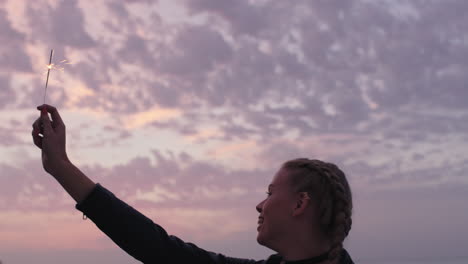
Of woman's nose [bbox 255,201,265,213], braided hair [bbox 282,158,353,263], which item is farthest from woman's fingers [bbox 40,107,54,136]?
braided hair [bbox 282,158,353,263]

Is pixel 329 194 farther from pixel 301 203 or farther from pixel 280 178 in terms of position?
pixel 280 178

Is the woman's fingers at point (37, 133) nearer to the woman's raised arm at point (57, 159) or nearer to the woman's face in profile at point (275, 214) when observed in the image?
the woman's raised arm at point (57, 159)

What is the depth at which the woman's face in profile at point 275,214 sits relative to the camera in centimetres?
473

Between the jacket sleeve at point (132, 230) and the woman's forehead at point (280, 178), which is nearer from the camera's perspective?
the jacket sleeve at point (132, 230)

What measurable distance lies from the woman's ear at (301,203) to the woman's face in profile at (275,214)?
0.10 ft

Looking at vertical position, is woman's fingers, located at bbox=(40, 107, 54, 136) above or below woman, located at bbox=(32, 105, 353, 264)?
above

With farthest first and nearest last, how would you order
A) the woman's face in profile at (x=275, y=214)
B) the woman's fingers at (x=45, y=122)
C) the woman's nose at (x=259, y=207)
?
1. the woman's nose at (x=259, y=207)
2. the woman's face in profile at (x=275, y=214)
3. the woman's fingers at (x=45, y=122)

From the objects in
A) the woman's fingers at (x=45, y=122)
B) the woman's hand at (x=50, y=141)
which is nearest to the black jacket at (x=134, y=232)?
the woman's hand at (x=50, y=141)

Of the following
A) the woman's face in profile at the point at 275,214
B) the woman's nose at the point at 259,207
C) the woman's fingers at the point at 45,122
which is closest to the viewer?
the woman's fingers at the point at 45,122

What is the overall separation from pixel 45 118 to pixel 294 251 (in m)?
1.92

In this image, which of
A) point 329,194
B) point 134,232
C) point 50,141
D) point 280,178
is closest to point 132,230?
point 134,232

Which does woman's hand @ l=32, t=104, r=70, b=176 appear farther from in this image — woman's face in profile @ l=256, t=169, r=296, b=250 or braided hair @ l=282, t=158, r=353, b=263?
braided hair @ l=282, t=158, r=353, b=263

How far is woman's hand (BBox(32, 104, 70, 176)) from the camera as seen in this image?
4.56 metres

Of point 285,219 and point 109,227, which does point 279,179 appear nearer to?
point 285,219
